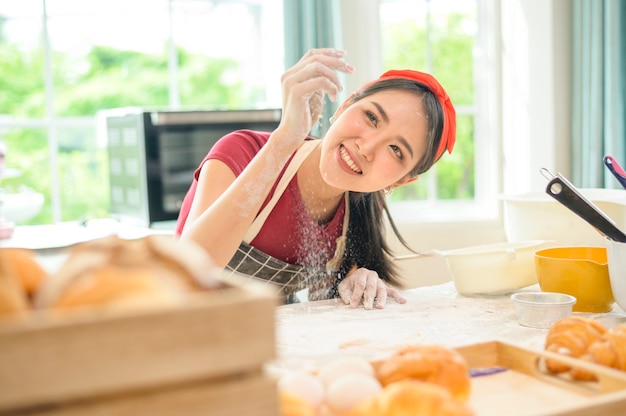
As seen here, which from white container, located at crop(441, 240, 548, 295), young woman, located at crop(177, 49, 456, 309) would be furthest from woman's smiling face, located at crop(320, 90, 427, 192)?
white container, located at crop(441, 240, 548, 295)

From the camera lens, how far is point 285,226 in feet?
5.41

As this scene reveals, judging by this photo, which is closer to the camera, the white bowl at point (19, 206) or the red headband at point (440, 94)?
the red headband at point (440, 94)

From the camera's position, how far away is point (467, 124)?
12.7ft

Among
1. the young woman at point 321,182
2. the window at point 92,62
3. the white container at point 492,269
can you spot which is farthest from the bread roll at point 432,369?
the window at point 92,62

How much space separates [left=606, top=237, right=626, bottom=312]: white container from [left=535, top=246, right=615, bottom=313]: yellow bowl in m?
0.07

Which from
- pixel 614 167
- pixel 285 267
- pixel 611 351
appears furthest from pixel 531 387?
pixel 285 267

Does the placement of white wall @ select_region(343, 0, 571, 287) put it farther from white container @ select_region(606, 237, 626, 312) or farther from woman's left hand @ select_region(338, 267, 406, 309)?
white container @ select_region(606, 237, 626, 312)

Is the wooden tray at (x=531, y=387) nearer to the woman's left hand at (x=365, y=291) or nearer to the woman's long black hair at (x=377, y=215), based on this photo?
the woman's left hand at (x=365, y=291)

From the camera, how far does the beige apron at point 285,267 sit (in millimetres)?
1578

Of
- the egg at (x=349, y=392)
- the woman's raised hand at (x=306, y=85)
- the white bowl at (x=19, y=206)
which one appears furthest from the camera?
the white bowl at (x=19, y=206)

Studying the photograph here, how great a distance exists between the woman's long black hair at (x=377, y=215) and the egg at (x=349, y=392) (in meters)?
0.94

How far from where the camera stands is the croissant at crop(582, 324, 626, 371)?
832 millimetres

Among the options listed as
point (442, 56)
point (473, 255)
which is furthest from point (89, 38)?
point (473, 255)

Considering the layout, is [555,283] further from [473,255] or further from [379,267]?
[379,267]
